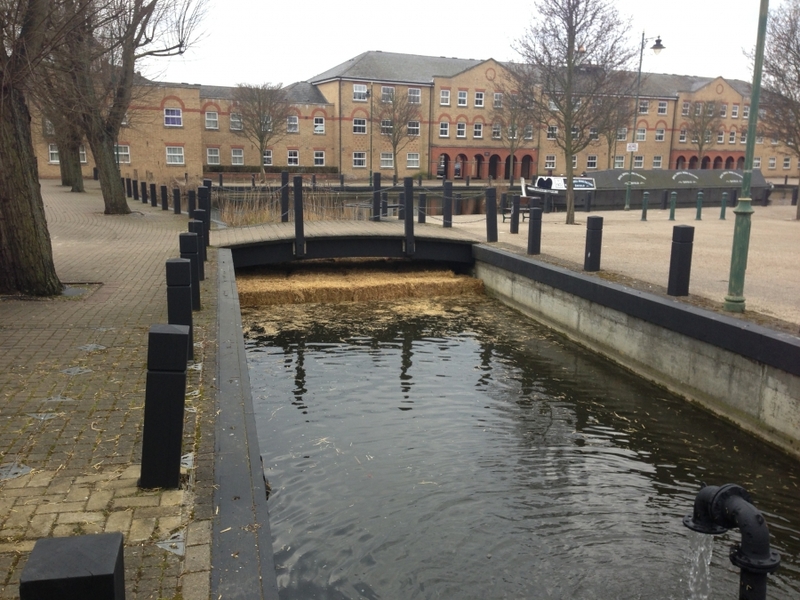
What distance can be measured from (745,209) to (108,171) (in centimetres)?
1877

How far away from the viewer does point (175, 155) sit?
49.8m

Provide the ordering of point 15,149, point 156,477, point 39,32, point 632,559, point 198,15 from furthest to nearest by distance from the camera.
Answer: point 198,15 → point 15,149 → point 39,32 → point 632,559 → point 156,477

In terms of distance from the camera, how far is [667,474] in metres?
6.54

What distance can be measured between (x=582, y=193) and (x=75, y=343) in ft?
85.5

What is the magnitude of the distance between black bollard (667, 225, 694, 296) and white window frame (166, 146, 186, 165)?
45.6 meters

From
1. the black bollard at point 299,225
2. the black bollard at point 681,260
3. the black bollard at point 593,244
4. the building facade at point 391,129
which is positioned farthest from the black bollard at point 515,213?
the building facade at point 391,129

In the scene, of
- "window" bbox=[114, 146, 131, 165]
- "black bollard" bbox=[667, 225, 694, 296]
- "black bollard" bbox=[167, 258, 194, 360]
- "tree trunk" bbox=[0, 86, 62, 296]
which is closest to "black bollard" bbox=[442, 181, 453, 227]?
"black bollard" bbox=[667, 225, 694, 296]

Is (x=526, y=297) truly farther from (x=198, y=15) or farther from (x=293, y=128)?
(x=293, y=128)

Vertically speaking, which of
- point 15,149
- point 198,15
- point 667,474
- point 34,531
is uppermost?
point 198,15

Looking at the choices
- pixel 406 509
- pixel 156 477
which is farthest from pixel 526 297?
pixel 156 477

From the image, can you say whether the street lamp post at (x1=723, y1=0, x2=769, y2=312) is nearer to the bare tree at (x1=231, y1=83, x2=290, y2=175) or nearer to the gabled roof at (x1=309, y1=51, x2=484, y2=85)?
the bare tree at (x1=231, y1=83, x2=290, y2=175)

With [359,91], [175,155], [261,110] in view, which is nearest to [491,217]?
[261,110]

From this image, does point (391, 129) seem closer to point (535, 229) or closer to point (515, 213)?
point (515, 213)

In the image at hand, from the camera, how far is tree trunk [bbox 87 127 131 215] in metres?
21.4
